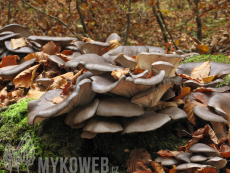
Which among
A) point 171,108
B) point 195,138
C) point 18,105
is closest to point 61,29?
point 18,105

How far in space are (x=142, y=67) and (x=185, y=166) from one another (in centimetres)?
121

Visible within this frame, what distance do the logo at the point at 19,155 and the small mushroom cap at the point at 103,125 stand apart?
0.74m

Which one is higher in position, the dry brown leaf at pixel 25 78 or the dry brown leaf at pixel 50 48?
the dry brown leaf at pixel 50 48

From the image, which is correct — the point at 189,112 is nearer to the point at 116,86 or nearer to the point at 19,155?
the point at 116,86

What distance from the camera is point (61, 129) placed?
90.7 inches

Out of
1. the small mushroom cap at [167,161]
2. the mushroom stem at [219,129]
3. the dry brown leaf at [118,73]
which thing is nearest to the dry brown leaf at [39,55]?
the dry brown leaf at [118,73]

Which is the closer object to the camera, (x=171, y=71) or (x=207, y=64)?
(x=171, y=71)

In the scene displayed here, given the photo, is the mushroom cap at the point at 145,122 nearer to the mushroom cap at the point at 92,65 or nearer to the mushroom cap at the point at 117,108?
the mushroom cap at the point at 117,108

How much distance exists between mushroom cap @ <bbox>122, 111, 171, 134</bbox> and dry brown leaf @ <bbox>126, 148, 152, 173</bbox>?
0.40m

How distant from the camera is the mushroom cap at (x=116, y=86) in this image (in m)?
1.86

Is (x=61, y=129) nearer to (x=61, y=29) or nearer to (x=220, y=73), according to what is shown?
(x=220, y=73)

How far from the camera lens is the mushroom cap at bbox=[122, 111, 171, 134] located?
1.92 meters

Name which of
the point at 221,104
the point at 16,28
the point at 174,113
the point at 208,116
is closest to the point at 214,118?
the point at 208,116

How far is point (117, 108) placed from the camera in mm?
1947
